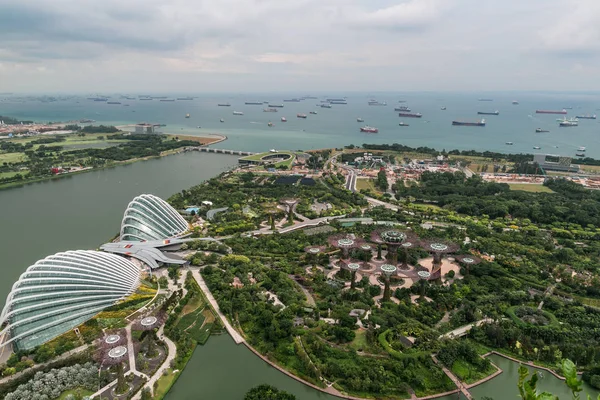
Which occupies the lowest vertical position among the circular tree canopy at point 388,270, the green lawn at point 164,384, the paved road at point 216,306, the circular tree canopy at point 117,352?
the green lawn at point 164,384

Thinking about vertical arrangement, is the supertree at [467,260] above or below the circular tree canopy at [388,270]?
below

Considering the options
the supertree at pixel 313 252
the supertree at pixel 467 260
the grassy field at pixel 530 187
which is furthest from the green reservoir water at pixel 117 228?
the grassy field at pixel 530 187

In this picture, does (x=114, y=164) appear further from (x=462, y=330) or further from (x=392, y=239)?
(x=462, y=330)

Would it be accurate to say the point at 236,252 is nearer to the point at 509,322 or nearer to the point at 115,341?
the point at 115,341

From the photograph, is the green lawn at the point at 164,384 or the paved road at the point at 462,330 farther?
the paved road at the point at 462,330

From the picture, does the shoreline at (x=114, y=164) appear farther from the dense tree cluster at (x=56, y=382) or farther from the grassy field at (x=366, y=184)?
the dense tree cluster at (x=56, y=382)

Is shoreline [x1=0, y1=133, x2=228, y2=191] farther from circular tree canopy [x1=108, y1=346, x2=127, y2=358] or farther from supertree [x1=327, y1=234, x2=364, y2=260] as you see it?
supertree [x1=327, y1=234, x2=364, y2=260]
